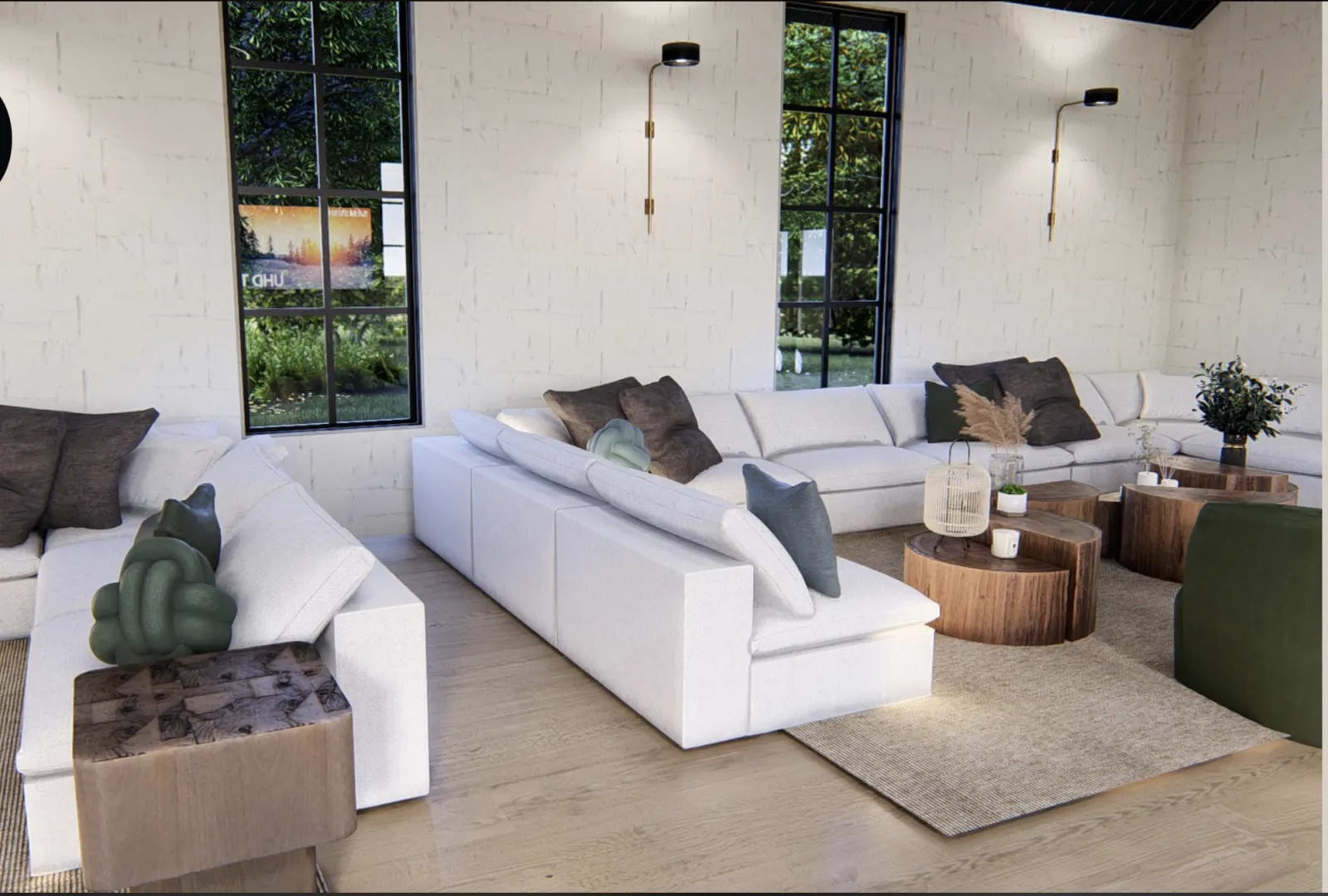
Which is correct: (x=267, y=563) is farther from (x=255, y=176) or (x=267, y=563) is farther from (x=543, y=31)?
(x=543, y=31)

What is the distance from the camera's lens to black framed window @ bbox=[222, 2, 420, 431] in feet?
17.1

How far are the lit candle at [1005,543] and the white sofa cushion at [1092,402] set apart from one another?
327 centimetres

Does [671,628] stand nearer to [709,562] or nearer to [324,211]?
[709,562]

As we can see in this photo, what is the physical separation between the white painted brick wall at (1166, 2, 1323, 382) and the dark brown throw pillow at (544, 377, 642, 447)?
481cm

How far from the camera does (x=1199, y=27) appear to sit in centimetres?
Result: 786

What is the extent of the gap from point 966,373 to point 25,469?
5092 mm

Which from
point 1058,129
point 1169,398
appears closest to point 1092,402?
point 1169,398

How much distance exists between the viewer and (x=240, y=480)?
4148 mm

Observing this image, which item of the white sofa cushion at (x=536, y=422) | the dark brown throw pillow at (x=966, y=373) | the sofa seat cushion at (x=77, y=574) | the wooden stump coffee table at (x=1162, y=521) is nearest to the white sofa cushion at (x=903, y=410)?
the dark brown throw pillow at (x=966, y=373)

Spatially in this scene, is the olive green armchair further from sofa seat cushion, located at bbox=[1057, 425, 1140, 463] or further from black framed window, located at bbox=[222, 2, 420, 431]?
black framed window, located at bbox=[222, 2, 420, 431]

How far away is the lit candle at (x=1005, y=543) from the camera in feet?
13.6

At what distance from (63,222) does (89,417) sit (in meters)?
0.99

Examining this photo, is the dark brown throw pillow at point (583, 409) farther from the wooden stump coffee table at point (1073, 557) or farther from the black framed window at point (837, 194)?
the wooden stump coffee table at point (1073, 557)

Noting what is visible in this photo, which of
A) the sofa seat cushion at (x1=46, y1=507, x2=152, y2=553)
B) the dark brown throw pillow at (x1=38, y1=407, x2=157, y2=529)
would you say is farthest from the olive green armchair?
the dark brown throw pillow at (x1=38, y1=407, x2=157, y2=529)
